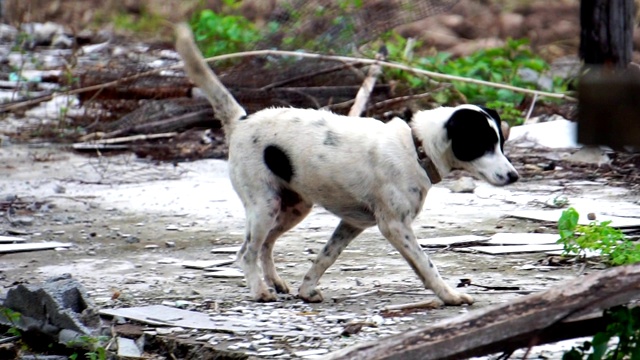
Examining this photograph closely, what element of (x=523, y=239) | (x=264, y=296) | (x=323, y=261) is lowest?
(x=523, y=239)

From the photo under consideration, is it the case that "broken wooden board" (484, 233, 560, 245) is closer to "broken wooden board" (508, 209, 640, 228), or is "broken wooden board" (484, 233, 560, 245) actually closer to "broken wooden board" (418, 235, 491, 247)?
"broken wooden board" (418, 235, 491, 247)

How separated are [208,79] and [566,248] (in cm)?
217

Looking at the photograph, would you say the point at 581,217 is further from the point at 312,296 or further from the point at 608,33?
the point at 312,296

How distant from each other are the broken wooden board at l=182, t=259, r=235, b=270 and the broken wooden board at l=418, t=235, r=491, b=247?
1.22 metres

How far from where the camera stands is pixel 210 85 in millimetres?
6148

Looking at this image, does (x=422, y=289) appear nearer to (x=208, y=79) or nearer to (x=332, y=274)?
(x=332, y=274)

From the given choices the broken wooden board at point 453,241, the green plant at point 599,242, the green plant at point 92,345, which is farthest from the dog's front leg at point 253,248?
the green plant at point 599,242

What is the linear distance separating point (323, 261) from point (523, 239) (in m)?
1.68

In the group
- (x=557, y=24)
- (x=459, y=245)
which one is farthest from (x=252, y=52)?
(x=557, y=24)

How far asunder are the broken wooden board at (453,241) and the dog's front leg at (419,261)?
141cm

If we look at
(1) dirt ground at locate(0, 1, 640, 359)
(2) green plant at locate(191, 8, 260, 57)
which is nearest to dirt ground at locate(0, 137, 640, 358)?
(1) dirt ground at locate(0, 1, 640, 359)

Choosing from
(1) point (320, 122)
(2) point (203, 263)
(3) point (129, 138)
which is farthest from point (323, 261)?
(3) point (129, 138)

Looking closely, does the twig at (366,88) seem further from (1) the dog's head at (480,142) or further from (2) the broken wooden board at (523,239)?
(1) the dog's head at (480,142)

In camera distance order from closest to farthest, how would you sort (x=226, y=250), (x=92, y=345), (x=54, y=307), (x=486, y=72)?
(x=92, y=345) → (x=54, y=307) → (x=226, y=250) → (x=486, y=72)
